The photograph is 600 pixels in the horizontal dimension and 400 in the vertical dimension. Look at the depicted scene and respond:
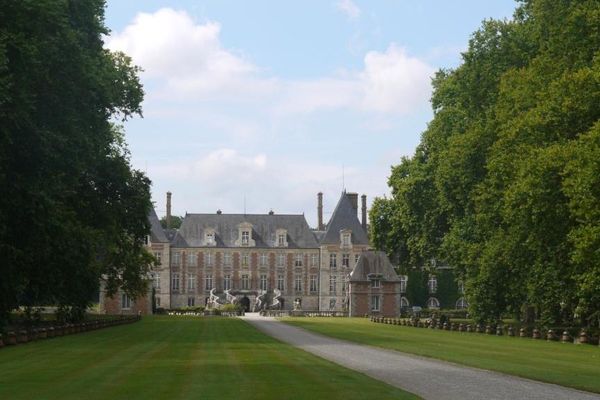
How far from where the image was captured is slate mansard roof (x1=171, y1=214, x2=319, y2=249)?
105000 mm

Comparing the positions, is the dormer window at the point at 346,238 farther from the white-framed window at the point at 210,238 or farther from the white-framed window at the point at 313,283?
the white-framed window at the point at 210,238

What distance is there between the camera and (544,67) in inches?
1459

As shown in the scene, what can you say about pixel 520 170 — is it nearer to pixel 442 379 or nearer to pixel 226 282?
pixel 442 379

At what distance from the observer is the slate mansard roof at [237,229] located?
344 feet

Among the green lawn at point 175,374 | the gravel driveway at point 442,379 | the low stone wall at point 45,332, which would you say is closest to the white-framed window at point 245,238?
the low stone wall at point 45,332

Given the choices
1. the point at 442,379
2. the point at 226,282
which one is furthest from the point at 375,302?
the point at 442,379

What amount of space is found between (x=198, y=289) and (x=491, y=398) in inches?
3551

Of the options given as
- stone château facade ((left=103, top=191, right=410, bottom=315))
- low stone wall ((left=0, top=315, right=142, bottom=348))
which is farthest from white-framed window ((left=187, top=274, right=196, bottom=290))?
low stone wall ((left=0, top=315, right=142, bottom=348))

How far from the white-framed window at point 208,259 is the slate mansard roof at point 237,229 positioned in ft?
3.60

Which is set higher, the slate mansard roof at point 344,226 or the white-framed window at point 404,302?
the slate mansard roof at point 344,226

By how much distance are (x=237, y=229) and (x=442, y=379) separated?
88671 millimetres

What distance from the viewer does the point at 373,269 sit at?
277ft

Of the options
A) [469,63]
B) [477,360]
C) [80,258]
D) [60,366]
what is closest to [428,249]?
[469,63]

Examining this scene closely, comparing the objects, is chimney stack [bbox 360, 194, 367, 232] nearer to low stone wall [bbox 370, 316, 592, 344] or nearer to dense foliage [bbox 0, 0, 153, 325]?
low stone wall [bbox 370, 316, 592, 344]
